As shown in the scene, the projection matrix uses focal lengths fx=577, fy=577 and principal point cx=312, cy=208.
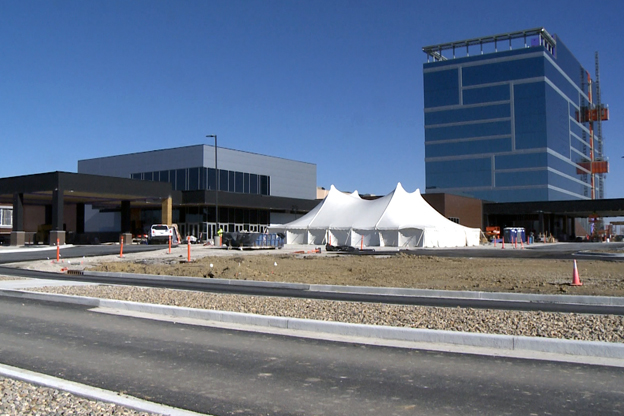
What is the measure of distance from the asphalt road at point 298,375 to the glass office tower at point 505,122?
3906 inches

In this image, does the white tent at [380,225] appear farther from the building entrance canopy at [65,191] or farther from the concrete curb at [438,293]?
the concrete curb at [438,293]

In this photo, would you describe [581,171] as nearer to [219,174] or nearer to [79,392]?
[219,174]

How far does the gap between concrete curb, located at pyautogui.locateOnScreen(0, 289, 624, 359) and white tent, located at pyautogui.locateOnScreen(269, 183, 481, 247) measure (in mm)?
36758

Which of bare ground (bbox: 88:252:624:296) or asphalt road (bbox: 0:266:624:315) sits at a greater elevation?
bare ground (bbox: 88:252:624:296)

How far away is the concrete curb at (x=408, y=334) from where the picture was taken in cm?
775

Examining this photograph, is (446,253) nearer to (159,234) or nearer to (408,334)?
(159,234)

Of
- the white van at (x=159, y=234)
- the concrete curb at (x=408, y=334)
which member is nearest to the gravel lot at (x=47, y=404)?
the concrete curb at (x=408, y=334)

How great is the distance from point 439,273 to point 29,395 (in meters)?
17.2

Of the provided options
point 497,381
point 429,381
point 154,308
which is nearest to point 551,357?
point 497,381

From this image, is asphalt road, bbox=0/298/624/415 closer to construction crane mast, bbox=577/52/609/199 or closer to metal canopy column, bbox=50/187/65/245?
metal canopy column, bbox=50/187/65/245

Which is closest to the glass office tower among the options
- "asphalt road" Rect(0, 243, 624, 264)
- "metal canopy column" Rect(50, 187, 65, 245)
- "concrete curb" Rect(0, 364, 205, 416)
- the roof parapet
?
the roof parapet

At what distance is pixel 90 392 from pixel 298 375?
2294 mm

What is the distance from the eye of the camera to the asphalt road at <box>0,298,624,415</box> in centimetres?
564

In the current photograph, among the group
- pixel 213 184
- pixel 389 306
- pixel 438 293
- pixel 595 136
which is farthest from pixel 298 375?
pixel 595 136
